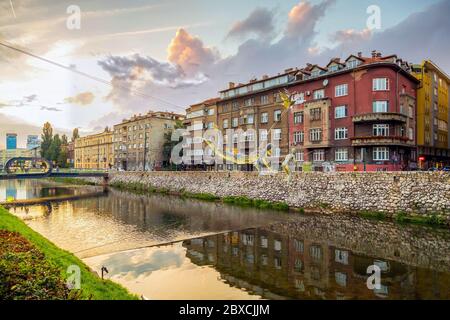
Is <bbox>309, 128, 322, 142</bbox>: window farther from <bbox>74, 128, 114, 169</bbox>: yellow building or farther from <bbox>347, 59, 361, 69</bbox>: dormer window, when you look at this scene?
<bbox>74, 128, 114, 169</bbox>: yellow building

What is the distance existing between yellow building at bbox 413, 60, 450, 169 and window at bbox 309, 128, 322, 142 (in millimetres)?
16354

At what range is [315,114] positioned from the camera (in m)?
49.1

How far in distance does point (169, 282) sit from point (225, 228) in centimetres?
1308

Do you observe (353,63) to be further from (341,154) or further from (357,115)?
(341,154)

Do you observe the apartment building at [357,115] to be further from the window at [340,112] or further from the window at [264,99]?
the window at [264,99]

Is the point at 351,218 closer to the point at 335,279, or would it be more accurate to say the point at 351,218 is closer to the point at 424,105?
the point at 335,279

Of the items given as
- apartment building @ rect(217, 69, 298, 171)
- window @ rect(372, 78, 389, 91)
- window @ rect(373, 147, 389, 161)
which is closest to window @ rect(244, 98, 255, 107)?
apartment building @ rect(217, 69, 298, 171)

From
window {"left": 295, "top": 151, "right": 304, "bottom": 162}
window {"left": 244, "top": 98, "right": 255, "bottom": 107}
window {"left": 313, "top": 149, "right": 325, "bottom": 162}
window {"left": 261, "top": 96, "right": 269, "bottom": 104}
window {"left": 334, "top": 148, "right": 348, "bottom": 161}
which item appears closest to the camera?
window {"left": 334, "top": 148, "right": 348, "bottom": 161}

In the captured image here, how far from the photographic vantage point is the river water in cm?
1409

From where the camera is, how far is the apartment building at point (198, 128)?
69.5 meters

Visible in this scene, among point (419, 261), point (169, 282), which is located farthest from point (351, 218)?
point (169, 282)

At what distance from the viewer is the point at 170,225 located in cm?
2978
